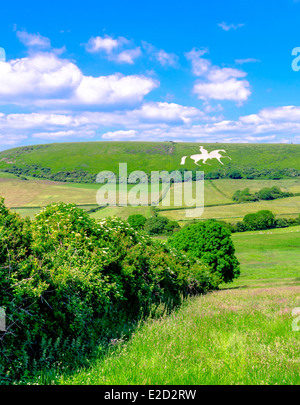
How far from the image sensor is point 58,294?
21.1 feet

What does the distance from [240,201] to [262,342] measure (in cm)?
15334

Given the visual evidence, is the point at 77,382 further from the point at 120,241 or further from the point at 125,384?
the point at 120,241

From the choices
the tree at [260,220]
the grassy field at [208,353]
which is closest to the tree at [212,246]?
the grassy field at [208,353]

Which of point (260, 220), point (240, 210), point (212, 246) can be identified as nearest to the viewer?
point (212, 246)

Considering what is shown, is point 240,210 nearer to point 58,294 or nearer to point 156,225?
point 156,225

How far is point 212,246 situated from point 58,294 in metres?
41.3

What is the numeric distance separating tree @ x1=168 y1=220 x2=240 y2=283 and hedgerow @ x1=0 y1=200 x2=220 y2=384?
3529cm

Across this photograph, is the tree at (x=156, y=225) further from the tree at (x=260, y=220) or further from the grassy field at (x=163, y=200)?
the tree at (x=260, y=220)

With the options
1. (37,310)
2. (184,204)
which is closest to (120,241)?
(37,310)

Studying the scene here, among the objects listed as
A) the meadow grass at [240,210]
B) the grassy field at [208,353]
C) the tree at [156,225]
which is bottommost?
the tree at [156,225]

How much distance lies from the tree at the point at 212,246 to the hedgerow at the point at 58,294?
1389 inches

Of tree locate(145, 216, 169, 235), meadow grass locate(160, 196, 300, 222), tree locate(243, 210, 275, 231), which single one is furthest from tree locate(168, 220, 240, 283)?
tree locate(243, 210, 275, 231)

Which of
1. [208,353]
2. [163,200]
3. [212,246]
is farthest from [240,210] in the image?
[208,353]

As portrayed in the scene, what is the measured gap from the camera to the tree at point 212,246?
1793 inches
